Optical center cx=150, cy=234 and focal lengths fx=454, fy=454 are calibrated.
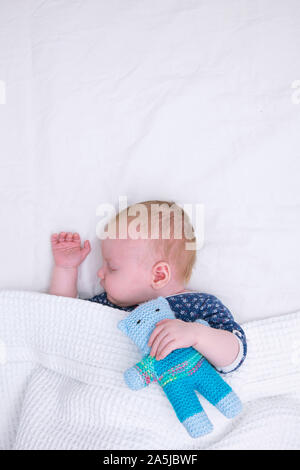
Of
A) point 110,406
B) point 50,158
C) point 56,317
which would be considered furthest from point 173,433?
point 50,158

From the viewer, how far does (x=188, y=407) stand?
2.66ft

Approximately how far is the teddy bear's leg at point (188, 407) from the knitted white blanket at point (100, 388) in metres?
0.08

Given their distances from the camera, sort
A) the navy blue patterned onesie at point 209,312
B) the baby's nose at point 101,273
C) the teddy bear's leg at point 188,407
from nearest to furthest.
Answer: the teddy bear's leg at point 188,407
the navy blue patterned onesie at point 209,312
the baby's nose at point 101,273

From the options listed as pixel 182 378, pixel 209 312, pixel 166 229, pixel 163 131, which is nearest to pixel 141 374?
pixel 182 378

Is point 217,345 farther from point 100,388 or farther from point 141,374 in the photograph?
A: point 100,388

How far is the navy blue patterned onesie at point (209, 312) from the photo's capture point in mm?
917

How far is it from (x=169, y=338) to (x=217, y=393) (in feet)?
0.45

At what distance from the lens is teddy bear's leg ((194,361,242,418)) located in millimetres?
829

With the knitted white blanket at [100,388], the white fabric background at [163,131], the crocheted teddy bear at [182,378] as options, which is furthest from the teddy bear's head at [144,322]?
the white fabric background at [163,131]

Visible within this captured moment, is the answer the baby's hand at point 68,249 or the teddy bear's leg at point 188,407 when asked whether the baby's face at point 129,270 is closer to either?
the baby's hand at point 68,249

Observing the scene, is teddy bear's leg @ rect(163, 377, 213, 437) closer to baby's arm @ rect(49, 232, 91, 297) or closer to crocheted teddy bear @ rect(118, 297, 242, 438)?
crocheted teddy bear @ rect(118, 297, 242, 438)

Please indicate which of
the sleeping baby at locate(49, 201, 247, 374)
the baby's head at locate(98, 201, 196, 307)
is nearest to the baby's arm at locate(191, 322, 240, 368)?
the sleeping baby at locate(49, 201, 247, 374)

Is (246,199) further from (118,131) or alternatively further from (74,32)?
(74,32)

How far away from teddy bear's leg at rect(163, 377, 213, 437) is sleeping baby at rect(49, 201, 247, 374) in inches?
3.5
